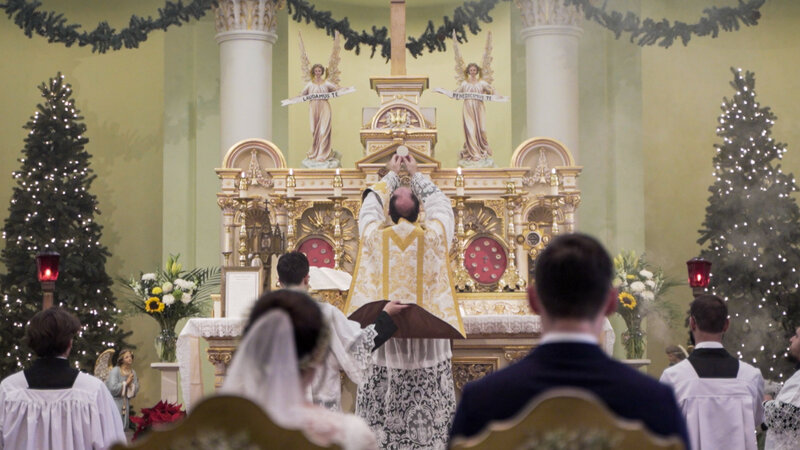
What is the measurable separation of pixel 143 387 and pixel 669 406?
13.4 metres

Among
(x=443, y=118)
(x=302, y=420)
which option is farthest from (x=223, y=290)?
(x=302, y=420)

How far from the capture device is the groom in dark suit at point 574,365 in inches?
137

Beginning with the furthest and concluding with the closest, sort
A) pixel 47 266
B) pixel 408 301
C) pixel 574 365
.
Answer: pixel 47 266
pixel 408 301
pixel 574 365

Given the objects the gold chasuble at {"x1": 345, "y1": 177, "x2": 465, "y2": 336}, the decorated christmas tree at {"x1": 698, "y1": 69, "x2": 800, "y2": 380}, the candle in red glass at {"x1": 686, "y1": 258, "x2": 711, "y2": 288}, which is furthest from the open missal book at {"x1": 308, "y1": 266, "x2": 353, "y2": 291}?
the decorated christmas tree at {"x1": 698, "y1": 69, "x2": 800, "y2": 380}

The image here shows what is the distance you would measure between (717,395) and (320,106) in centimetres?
694

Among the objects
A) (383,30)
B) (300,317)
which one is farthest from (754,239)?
(300,317)

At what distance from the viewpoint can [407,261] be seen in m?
9.88

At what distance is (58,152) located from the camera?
14.7m

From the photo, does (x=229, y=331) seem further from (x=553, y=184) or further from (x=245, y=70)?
(x=245, y=70)

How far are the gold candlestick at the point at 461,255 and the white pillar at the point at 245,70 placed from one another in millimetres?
3899

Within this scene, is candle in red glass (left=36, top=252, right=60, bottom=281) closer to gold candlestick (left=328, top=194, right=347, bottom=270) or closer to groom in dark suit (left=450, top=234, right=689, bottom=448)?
gold candlestick (left=328, top=194, right=347, bottom=270)

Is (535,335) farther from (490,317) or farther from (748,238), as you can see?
(748,238)

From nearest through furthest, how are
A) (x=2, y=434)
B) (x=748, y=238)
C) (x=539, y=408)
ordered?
(x=539, y=408)
(x=2, y=434)
(x=748, y=238)

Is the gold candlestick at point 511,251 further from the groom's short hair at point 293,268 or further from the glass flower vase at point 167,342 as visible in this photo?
the groom's short hair at point 293,268
